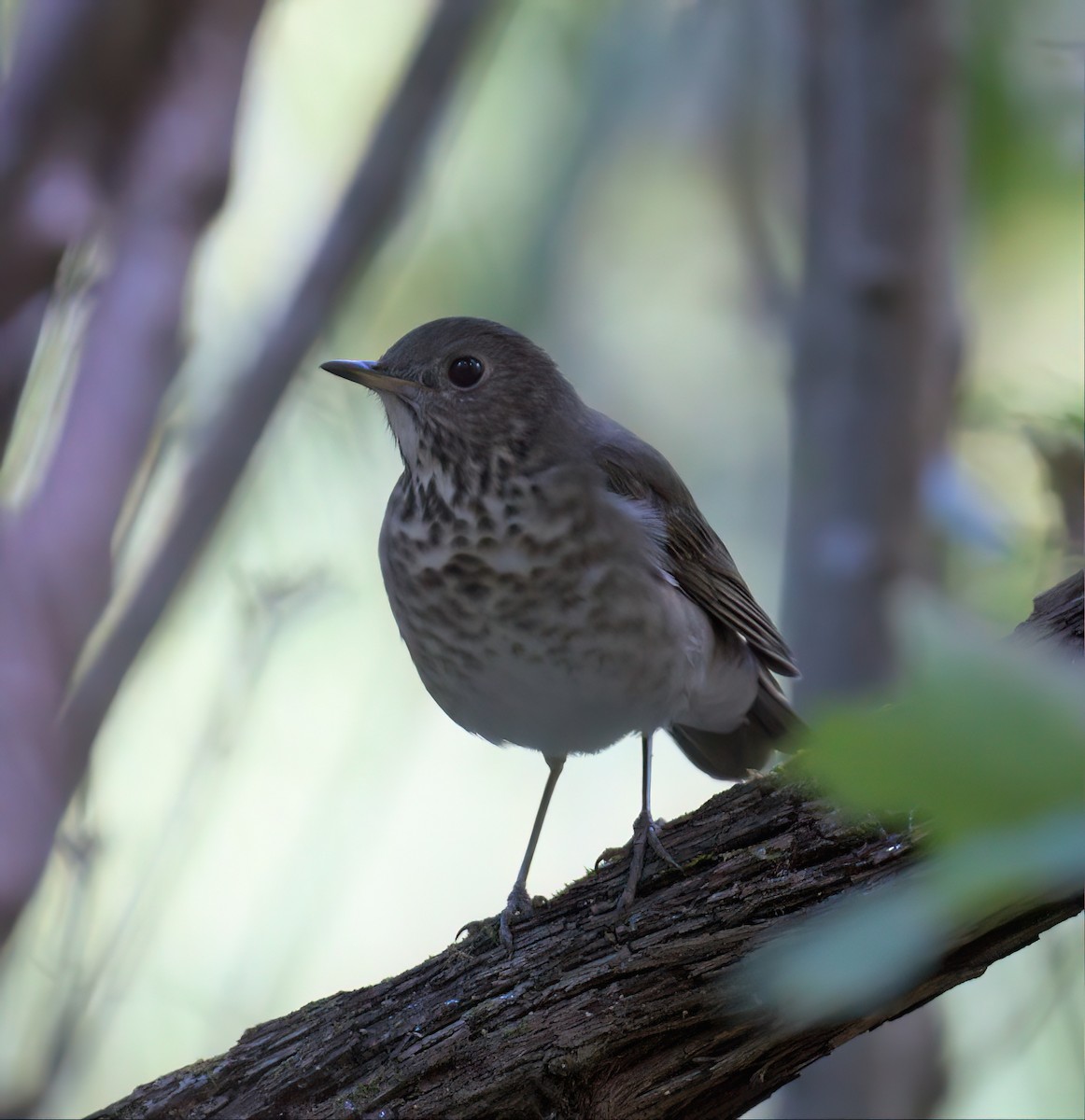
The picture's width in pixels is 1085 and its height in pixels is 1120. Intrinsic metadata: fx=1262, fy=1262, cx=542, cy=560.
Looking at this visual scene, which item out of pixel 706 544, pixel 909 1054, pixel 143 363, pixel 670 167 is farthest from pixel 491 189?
pixel 909 1054

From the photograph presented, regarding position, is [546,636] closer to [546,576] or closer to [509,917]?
[546,576]

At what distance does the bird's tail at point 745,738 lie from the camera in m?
3.46

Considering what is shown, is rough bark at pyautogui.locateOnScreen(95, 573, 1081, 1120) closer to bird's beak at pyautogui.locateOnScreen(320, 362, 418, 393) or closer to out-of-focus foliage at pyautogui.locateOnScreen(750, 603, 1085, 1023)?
bird's beak at pyautogui.locateOnScreen(320, 362, 418, 393)

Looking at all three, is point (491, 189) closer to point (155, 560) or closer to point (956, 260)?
point (956, 260)

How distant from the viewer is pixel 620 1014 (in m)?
2.24

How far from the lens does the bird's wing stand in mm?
3145

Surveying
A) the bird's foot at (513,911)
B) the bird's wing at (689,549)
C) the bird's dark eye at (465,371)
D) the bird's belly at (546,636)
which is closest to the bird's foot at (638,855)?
the bird's foot at (513,911)

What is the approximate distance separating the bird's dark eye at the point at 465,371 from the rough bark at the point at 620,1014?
4.25 ft

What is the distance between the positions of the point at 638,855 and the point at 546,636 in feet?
1.74

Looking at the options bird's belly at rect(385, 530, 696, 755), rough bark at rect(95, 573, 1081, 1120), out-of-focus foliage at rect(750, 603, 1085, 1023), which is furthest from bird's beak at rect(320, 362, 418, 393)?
out-of-focus foliage at rect(750, 603, 1085, 1023)

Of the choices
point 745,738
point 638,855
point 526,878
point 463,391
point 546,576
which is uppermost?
point 463,391

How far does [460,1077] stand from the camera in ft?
7.52

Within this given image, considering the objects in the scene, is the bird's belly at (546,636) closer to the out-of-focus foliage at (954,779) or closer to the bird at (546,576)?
the bird at (546,576)

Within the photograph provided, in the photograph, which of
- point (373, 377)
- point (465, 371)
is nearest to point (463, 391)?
point (465, 371)
